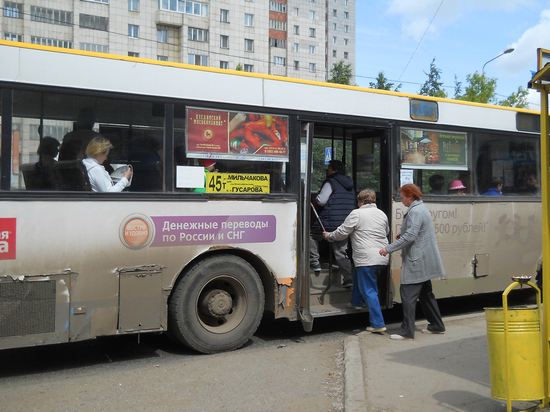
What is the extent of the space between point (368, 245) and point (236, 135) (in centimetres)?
215

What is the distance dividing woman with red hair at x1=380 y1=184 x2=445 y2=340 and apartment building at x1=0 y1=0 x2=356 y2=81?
2555 centimetres

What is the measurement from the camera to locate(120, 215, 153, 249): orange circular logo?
5531mm

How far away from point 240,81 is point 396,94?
93.1 inches

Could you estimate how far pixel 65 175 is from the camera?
17.4ft

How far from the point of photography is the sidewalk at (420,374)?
14.6ft

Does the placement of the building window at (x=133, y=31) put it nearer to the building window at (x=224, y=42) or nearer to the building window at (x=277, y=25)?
the building window at (x=224, y=42)

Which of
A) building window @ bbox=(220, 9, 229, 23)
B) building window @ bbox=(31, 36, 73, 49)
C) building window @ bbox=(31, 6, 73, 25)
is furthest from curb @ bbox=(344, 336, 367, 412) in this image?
building window @ bbox=(220, 9, 229, 23)

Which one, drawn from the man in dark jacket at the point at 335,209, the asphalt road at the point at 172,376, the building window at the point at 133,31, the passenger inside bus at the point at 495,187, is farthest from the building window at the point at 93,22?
the asphalt road at the point at 172,376

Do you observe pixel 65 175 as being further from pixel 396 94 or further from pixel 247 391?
pixel 396 94

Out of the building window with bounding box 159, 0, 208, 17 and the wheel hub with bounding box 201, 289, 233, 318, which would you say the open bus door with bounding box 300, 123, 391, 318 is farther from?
the building window with bounding box 159, 0, 208, 17

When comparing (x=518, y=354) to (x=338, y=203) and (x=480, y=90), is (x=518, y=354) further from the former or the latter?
(x=480, y=90)

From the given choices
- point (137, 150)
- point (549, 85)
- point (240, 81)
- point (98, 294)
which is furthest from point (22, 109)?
point (549, 85)

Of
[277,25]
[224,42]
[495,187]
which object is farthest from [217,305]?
[277,25]

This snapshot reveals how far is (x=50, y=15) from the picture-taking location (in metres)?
39.2
